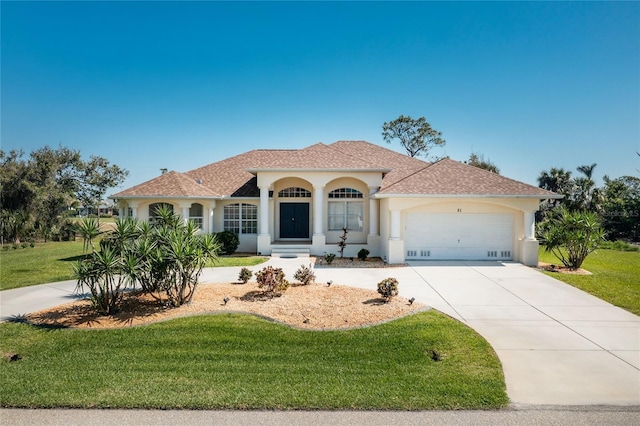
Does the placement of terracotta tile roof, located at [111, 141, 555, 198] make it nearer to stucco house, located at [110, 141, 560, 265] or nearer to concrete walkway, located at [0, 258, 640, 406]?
stucco house, located at [110, 141, 560, 265]

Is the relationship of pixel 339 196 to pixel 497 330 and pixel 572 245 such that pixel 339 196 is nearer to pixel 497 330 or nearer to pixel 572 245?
pixel 572 245

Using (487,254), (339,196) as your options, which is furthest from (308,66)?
(487,254)

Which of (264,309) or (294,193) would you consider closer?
(264,309)

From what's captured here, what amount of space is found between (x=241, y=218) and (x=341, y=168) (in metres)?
6.91

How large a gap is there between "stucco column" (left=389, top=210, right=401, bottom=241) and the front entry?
6.04m

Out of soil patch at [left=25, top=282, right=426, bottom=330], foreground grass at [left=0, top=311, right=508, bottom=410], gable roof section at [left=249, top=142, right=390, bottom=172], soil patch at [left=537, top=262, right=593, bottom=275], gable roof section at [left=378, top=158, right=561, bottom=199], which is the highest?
gable roof section at [left=249, top=142, right=390, bottom=172]

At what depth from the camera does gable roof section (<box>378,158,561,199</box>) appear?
1606 centimetres

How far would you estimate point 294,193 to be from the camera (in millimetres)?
20734

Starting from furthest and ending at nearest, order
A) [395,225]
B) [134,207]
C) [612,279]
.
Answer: [134,207] < [395,225] < [612,279]

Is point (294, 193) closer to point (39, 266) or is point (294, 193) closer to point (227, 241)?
point (227, 241)

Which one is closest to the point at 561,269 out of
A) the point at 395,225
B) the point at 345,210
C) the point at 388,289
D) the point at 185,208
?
the point at 395,225

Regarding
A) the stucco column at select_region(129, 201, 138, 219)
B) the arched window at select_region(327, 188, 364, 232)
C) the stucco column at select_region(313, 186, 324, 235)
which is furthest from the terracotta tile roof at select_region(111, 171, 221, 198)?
the arched window at select_region(327, 188, 364, 232)

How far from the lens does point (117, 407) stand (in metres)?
5.01

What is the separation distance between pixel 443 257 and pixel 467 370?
37.2 ft
